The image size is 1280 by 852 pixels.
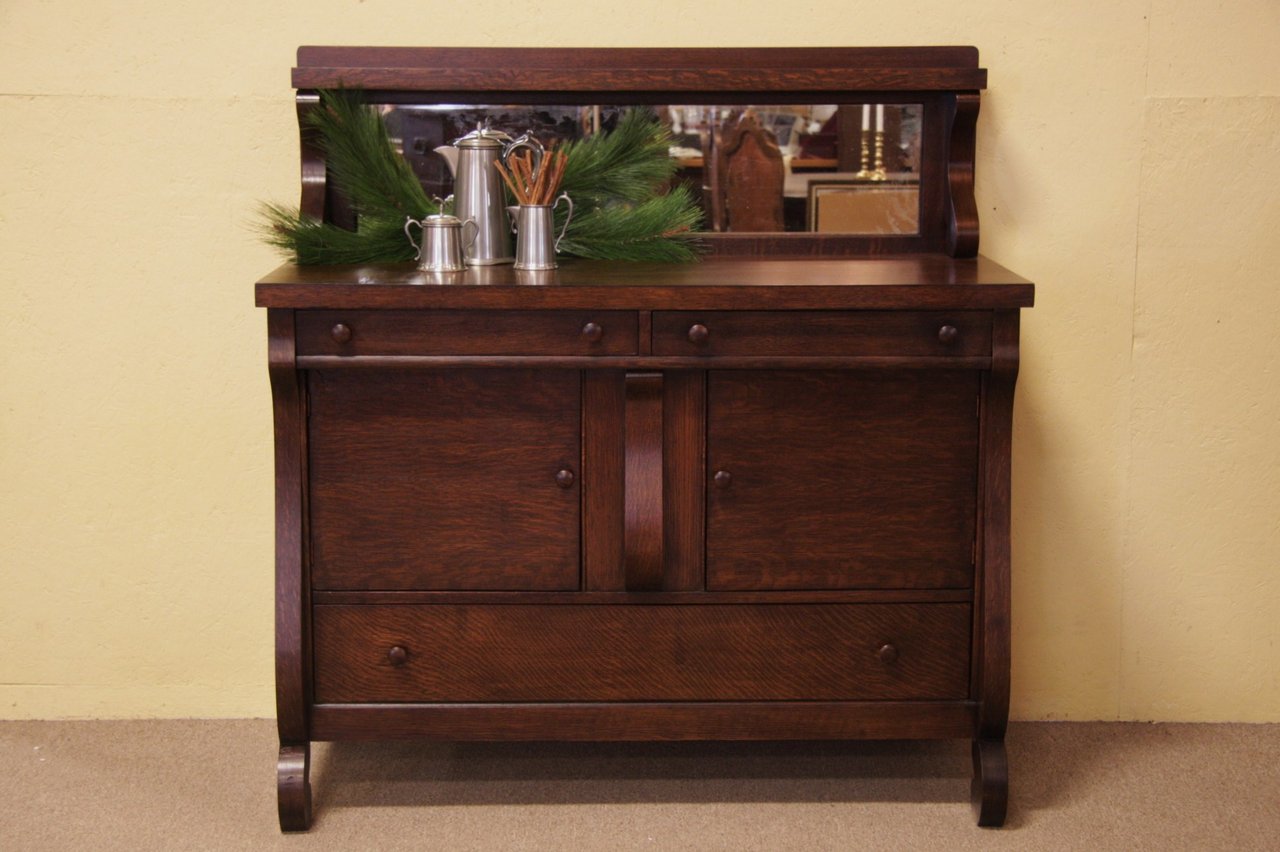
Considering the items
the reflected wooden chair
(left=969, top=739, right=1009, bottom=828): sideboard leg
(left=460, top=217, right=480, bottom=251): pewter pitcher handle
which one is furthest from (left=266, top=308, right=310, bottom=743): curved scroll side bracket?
(left=969, top=739, right=1009, bottom=828): sideboard leg

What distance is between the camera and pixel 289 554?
2357 millimetres

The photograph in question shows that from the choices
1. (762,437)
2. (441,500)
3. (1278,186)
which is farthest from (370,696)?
(1278,186)

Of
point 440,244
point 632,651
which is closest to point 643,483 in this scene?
point 632,651

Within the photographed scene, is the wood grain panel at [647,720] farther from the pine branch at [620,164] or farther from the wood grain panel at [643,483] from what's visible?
the pine branch at [620,164]

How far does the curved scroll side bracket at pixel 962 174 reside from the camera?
2613 mm

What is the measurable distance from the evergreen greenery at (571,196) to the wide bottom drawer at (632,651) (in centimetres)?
63

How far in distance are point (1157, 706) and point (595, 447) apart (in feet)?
4.37

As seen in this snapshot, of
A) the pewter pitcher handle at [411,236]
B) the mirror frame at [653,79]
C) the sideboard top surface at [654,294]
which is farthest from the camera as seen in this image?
the mirror frame at [653,79]

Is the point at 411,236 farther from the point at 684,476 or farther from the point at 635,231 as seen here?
the point at 684,476

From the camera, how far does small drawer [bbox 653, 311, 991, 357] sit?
2283 mm

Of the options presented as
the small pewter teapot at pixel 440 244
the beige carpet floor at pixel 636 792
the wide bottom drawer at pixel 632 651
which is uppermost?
the small pewter teapot at pixel 440 244

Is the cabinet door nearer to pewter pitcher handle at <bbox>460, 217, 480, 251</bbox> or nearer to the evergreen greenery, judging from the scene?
the evergreen greenery

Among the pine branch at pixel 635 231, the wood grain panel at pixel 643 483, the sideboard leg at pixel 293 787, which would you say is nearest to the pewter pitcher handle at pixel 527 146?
the pine branch at pixel 635 231

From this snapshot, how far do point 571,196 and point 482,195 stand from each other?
0.18 metres
